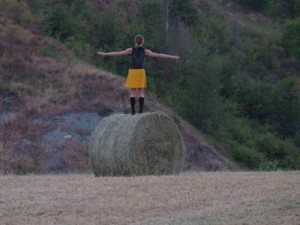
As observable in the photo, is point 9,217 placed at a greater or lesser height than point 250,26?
greater

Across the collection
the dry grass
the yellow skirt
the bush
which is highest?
the yellow skirt

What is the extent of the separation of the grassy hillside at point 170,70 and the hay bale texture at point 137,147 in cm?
1653

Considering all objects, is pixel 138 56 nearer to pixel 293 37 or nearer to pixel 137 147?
pixel 137 147

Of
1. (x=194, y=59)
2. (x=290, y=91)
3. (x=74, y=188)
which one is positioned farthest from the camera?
(x=290, y=91)

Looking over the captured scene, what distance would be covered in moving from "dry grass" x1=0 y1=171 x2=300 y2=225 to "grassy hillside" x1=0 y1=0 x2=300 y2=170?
19.5 m

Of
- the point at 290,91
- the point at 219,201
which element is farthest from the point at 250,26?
the point at 219,201

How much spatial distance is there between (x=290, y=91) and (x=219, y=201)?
4085cm

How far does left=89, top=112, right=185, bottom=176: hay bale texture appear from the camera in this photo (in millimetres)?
17453

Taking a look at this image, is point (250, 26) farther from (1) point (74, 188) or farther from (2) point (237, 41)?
(1) point (74, 188)

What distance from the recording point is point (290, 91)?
2105 inches

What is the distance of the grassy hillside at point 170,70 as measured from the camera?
39.7 metres

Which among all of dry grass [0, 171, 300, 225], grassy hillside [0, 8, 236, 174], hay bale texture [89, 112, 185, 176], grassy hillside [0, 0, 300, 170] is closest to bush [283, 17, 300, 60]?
grassy hillside [0, 0, 300, 170]

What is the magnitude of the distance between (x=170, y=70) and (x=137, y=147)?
35114mm

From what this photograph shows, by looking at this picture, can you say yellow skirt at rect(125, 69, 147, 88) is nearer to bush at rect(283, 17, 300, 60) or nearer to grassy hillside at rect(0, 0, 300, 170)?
grassy hillside at rect(0, 0, 300, 170)
